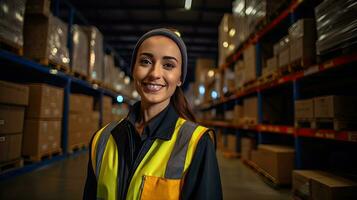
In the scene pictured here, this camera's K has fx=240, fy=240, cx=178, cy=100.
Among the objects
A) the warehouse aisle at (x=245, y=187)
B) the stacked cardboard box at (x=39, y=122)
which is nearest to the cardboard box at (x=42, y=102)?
the stacked cardboard box at (x=39, y=122)

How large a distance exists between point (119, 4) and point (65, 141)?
5868 mm

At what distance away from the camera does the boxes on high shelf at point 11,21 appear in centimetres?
327

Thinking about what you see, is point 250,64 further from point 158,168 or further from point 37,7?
point 158,168

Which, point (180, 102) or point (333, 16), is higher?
point (333, 16)

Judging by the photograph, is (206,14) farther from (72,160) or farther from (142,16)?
(72,160)

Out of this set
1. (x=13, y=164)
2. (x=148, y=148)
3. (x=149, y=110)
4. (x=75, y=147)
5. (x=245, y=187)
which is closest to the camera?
(x=148, y=148)

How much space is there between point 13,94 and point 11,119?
0.38 metres

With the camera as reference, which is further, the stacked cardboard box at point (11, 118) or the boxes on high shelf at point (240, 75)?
the boxes on high shelf at point (240, 75)

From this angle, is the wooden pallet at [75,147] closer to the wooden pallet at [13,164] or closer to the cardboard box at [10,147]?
the wooden pallet at [13,164]

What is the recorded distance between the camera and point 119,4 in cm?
911

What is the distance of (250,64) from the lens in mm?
5039

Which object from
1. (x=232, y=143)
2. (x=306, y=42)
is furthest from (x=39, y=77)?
(x=306, y=42)

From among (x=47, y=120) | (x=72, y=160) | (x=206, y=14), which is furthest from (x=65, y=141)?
(x=206, y=14)

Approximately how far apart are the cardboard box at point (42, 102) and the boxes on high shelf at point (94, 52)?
2.03m
